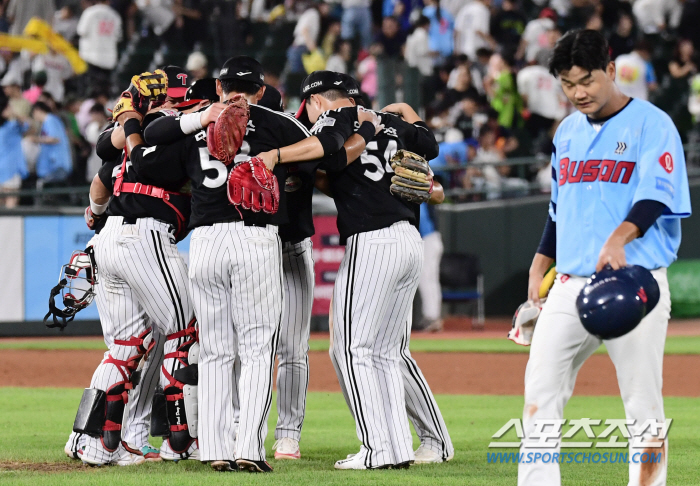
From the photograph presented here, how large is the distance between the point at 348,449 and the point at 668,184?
9.70ft

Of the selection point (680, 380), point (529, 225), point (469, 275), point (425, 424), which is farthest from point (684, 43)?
point (425, 424)

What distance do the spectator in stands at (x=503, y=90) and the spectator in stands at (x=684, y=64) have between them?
3.13m

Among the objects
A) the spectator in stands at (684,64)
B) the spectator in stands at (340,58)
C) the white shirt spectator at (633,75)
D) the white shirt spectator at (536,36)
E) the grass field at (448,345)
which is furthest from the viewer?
the spectator in stands at (684,64)

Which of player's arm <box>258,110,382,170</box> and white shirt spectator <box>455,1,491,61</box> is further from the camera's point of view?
white shirt spectator <box>455,1,491,61</box>

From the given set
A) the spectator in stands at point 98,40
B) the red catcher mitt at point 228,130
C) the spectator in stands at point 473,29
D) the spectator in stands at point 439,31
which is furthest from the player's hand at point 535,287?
the spectator in stands at point 439,31

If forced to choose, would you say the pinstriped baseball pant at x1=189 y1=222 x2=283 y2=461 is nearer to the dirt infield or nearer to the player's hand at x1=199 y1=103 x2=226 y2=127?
the player's hand at x1=199 y1=103 x2=226 y2=127

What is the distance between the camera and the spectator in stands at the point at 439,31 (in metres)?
18.4

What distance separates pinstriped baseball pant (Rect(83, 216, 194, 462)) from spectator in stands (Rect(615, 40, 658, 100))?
12604 mm

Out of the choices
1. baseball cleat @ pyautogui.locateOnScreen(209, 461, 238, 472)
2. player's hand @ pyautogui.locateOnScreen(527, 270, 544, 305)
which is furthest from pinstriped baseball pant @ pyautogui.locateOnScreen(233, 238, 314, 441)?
player's hand @ pyautogui.locateOnScreen(527, 270, 544, 305)

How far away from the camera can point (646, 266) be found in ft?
12.7

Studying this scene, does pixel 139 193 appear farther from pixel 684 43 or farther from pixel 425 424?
pixel 684 43

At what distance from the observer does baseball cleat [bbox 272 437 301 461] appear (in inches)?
221

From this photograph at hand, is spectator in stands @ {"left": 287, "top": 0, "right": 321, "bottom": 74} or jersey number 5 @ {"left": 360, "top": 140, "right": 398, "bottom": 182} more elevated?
spectator in stands @ {"left": 287, "top": 0, "right": 321, "bottom": 74}

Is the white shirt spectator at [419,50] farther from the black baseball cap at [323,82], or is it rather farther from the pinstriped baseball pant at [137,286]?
the pinstriped baseball pant at [137,286]
